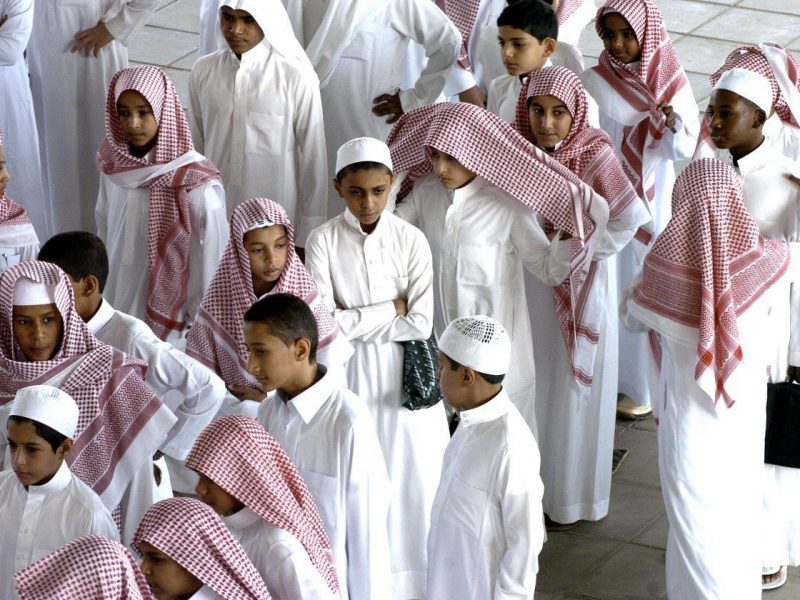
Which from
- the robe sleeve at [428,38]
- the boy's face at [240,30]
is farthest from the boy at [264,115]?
the robe sleeve at [428,38]

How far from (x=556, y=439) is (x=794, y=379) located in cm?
101

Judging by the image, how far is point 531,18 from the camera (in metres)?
5.77

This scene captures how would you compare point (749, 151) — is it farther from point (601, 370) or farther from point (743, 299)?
point (601, 370)

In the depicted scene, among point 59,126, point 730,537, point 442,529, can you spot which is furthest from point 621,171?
point 59,126

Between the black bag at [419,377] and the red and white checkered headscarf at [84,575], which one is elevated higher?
the red and white checkered headscarf at [84,575]

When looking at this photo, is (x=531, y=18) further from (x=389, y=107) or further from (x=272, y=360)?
(x=272, y=360)

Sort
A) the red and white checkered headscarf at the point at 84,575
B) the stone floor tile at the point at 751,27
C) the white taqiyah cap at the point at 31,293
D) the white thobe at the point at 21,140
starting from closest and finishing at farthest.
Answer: the red and white checkered headscarf at the point at 84,575, the white taqiyah cap at the point at 31,293, the white thobe at the point at 21,140, the stone floor tile at the point at 751,27

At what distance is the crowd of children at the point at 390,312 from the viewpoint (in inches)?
149

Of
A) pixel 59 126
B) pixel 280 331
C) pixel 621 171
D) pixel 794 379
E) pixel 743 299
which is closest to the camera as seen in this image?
pixel 280 331

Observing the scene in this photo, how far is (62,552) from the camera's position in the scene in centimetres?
298

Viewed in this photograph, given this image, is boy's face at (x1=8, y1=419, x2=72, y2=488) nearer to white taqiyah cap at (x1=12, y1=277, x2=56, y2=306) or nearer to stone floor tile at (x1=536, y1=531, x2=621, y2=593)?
white taqiyah cap at (x1=12, y1=277, x2=56, y2=306)

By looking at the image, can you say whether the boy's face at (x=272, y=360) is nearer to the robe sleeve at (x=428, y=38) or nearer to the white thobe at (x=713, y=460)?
the white thobe at (x=713, y=460)

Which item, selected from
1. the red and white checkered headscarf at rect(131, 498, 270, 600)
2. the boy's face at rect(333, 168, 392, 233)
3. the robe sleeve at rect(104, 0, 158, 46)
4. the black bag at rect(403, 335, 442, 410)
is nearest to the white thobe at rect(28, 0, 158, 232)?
the robe sleeve at rect(104, 0, 158, 46)

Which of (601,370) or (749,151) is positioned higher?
(749,151)
